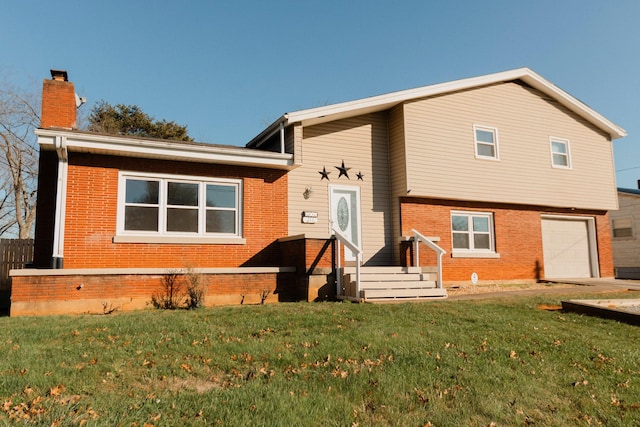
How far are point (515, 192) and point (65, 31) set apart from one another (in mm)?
16087

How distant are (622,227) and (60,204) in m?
24.5

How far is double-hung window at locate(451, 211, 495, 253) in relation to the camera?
15.3m

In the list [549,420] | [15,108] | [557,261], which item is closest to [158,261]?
[549,420]

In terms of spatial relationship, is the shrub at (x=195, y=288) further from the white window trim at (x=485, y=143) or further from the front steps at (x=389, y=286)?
the white window trim at (x=485, y=143)

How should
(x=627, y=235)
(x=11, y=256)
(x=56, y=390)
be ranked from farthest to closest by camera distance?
(x=627, y=235) → (x=11, y=256) → (x=56, y=390)

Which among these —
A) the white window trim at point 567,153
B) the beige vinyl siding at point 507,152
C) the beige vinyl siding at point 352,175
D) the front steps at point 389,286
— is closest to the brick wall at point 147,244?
the beige vinyl siding at point 352,175

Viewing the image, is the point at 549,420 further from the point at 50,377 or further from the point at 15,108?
the point at 15,108

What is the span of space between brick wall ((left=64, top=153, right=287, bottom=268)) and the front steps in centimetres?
251

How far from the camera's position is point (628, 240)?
22.7 meters

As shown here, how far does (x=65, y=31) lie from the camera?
15383mm

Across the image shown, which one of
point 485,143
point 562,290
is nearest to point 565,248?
point 562,290

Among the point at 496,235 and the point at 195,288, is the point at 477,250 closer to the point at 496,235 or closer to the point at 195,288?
the point at 496,235

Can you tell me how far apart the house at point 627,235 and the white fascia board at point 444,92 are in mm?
5749

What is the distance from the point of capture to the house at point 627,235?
22.2 m
